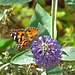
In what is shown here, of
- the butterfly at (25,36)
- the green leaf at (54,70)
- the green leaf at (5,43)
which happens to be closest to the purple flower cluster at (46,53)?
the green leaf at (54,70)

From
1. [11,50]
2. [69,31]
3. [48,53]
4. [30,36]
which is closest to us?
[48,53]

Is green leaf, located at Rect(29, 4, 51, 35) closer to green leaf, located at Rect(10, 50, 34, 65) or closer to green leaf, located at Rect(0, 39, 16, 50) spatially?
green leaf, located at Rect(10, 50, 34, 65)

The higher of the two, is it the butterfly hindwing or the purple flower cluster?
the butterfly hindwing

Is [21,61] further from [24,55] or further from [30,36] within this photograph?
[30,36]

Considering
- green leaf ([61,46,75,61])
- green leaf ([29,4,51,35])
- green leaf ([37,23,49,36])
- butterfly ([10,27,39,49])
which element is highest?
green leaf ([29,4,51,35])

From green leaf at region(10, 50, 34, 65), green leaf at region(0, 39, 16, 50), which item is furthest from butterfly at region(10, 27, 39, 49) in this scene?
green leaf at region(0, 39, 16, 50)

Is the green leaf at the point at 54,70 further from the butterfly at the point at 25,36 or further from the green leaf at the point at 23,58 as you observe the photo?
the butterfly at the point at 25,36

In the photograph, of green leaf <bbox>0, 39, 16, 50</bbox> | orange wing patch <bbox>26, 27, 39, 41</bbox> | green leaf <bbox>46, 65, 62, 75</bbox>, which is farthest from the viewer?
green leaf <bbox>0, 39, 16, 50</bbox>

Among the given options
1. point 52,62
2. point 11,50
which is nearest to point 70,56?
point 52,62
